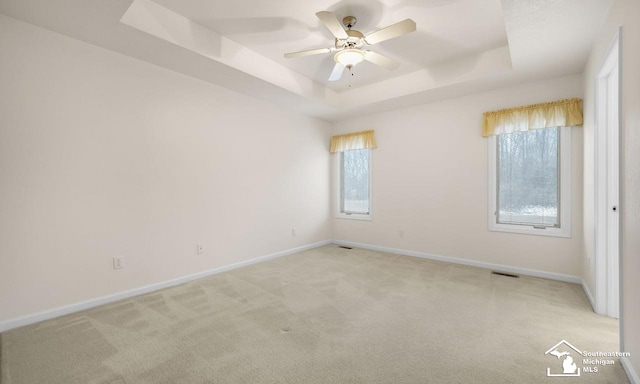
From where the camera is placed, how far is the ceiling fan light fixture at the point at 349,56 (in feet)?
8.55

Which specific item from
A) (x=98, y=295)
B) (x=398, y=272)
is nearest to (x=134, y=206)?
(x=98, y=295)

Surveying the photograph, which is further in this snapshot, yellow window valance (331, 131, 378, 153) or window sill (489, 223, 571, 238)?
yellow window valance (331, 131, 378, 153)

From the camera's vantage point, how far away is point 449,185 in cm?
405

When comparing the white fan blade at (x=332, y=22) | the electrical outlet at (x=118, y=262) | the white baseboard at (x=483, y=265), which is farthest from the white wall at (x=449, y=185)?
the electrical outlet at (x=118, y=262)

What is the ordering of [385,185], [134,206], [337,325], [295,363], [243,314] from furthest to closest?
[385,185] < [134,206] < [243,314] < [337,325] < [295,363]

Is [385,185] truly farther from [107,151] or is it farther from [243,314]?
[107,151]

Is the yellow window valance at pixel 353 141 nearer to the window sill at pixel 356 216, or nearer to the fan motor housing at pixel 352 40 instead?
the window sill at pixel 356 216

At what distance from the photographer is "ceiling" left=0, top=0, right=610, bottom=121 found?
7.10 feet

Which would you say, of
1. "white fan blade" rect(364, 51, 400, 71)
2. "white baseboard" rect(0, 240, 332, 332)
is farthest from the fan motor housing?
"white baseboard" rect(0, 240, 332, 332)

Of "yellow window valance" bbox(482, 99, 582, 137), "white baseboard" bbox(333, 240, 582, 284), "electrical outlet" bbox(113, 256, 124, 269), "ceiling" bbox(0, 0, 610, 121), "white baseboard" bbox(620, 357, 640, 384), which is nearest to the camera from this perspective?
"white baseboard" bbox(620, 357, 640, 384)

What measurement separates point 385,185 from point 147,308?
371cm

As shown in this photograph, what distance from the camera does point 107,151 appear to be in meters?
2.68

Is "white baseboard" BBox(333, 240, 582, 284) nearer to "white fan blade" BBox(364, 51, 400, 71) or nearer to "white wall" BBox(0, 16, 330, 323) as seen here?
"white wall" BBox(0, 16, 330, 323)

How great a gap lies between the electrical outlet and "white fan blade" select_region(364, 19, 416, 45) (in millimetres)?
3190
